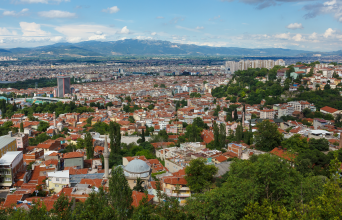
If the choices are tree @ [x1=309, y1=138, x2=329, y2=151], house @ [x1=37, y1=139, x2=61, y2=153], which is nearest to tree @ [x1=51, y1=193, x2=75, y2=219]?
house @ [x1=37, y1=139, x2=61, y2=153]

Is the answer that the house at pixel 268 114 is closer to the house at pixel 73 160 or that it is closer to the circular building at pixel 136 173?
the circular building at pixel 136 173

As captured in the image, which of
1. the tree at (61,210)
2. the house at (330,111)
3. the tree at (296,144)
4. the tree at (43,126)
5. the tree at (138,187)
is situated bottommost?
the tree at (43,126)

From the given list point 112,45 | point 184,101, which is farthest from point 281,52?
point 184,101

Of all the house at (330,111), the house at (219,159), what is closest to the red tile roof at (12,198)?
the house at (219,159)

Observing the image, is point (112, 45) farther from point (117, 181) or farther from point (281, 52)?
point (117, 181)

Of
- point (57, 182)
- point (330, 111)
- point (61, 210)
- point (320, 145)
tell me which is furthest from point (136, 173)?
point (330, 111)

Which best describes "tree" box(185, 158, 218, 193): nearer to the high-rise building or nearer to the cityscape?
the cityscape
